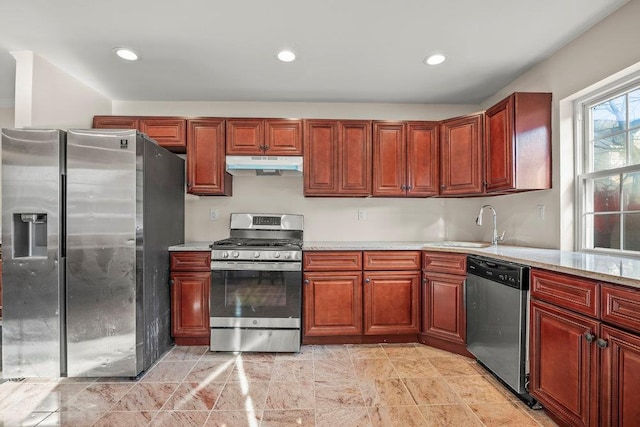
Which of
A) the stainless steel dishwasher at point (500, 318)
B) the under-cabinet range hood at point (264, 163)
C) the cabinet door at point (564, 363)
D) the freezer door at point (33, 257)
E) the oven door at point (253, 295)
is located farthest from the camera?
the under-cabinet range hood at point (264, 163)

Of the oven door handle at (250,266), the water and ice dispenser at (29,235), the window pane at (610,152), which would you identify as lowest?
the oven door handle at (250,266)

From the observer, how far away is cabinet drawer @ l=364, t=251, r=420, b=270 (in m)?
2.64

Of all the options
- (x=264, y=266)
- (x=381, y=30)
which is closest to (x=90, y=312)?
(x=264, y=266)

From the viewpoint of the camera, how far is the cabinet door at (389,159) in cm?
293

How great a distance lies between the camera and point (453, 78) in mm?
2680

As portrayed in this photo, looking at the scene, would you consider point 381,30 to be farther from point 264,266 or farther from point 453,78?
point 264,266

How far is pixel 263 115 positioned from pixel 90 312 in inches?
92.4

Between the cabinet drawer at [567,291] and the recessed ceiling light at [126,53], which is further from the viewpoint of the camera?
the recessed ceiling light at [126,53]

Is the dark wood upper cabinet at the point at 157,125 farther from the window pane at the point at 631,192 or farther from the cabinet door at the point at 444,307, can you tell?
the window pane at the point at 631,192

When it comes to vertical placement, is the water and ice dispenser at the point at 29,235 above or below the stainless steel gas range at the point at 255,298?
above

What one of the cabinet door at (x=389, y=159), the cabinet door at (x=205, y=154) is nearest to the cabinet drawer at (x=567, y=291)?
the cabinet door at (x=389, y=159)

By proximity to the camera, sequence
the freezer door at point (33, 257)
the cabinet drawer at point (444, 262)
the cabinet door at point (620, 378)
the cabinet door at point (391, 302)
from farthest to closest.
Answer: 1. the cabinet door at point (391, 302)
2. the cabinet drawer at point (444, 262)
3. the freezer door at point (33, 257)
4. the cabinet door at point (620, 378)

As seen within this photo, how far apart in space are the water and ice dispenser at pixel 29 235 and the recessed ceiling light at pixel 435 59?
3093 mm

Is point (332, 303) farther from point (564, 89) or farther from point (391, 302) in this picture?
point (564, 89)
